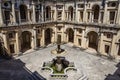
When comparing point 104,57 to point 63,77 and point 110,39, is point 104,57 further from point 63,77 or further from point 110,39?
point 63,77

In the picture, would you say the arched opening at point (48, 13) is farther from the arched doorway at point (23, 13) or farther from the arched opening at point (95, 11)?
the arched opening at point (95, 11)

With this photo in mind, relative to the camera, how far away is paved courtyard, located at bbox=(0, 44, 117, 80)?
2169cm

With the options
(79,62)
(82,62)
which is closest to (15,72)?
(79,62)

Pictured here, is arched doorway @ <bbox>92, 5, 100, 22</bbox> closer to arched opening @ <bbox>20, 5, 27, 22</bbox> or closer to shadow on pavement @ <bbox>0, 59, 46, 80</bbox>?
arched opening @ <bbox>20, 5, 27, 22</bbox>

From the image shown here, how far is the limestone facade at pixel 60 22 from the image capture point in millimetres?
25473

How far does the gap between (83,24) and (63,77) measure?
51.6 ft

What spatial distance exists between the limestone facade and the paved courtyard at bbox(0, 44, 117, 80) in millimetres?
2320

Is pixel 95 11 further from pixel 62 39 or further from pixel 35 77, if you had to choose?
pixel 35 77

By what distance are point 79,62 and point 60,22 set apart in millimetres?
14577

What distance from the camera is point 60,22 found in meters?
35.5

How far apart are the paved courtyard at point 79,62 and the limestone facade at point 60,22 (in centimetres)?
232

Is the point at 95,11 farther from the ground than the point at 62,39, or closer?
farther from the ground

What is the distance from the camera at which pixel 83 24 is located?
30.6 metres

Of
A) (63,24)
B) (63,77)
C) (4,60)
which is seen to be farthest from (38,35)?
(63,77)
